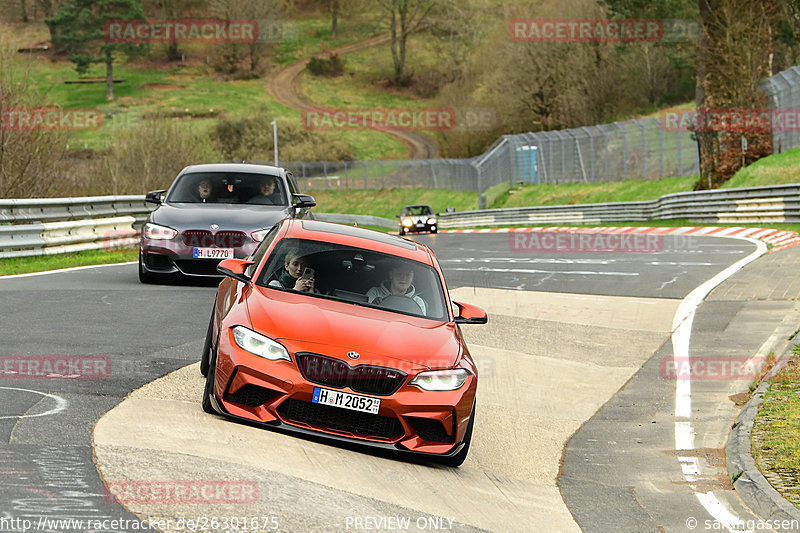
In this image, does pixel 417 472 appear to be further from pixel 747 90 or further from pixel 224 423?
pixel 747 90

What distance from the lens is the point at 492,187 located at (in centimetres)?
6562

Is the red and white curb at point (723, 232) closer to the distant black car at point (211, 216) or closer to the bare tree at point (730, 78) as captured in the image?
the bare tree at point (730, 78)

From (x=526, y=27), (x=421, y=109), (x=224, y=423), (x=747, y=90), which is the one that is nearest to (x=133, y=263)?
(x=224, y=423)

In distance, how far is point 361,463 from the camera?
688 centimetres

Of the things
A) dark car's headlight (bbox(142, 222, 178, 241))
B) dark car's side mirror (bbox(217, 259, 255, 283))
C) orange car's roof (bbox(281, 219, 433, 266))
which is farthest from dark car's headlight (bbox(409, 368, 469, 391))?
dark car's headlight (bbox(142, 222, 178, 241))

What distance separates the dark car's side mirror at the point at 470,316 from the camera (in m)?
8.25

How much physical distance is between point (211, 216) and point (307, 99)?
11565cm

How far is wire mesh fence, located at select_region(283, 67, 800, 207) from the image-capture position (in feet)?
125

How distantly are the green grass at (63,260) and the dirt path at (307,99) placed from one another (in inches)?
3428

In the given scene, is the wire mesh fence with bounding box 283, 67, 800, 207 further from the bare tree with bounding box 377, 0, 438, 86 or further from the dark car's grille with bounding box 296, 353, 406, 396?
the bare tree with bounding box 377, 0, 438, 86

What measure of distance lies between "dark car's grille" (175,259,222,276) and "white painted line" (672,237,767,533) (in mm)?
6083

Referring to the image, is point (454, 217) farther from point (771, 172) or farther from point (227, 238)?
point (227, 238)

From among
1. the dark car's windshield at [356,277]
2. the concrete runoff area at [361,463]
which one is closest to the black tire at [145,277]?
the concrete runoff area at [361,463]

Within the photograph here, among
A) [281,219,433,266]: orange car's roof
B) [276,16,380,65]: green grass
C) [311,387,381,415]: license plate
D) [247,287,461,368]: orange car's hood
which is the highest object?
[276,16,380,65]: green grass
